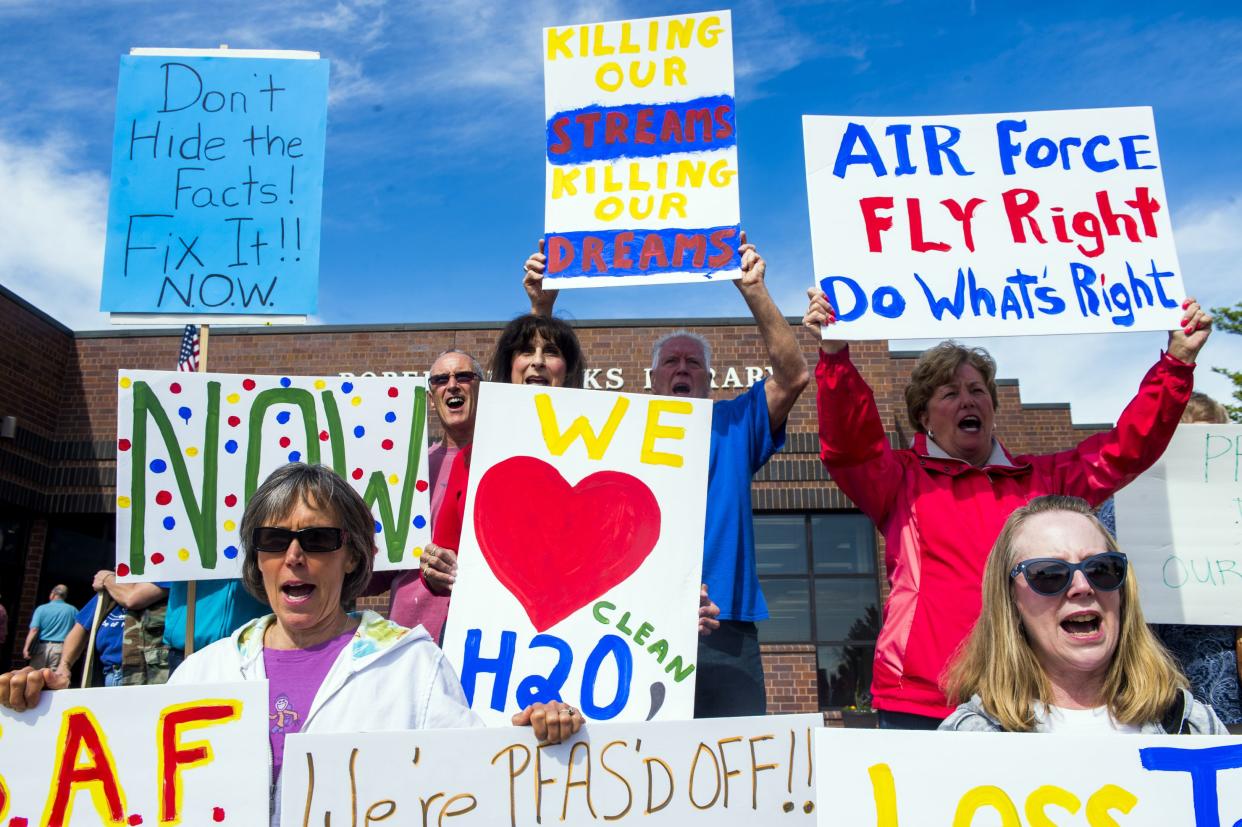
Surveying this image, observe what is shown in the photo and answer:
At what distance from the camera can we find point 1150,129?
11.1ft

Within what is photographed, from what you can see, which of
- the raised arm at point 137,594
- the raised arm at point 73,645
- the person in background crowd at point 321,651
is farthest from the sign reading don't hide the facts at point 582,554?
the raised arm at point 73,645

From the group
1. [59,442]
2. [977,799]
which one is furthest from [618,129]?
[59,442]

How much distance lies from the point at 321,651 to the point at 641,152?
191 cm

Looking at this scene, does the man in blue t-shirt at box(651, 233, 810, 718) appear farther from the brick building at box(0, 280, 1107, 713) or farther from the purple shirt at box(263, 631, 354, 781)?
the brick building at box(0, 280, 1107, 713)

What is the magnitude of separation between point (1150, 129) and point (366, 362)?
10.5 metres

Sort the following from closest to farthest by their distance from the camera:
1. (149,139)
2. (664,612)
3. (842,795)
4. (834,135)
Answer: (842,795)
(664,612)
(834,135)
(149,139)

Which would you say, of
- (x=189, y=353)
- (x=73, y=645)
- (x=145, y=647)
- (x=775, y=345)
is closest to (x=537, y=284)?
(x=775, y=345)

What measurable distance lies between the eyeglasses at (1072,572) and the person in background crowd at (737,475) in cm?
81

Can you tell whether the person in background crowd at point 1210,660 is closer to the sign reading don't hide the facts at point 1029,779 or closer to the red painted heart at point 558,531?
the sign reading don't hide the facts at point 1029,779

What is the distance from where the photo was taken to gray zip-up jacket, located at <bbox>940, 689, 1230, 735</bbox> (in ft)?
6.01

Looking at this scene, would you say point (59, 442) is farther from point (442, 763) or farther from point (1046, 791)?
point (1046, 791)

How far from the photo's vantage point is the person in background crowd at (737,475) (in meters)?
2.70

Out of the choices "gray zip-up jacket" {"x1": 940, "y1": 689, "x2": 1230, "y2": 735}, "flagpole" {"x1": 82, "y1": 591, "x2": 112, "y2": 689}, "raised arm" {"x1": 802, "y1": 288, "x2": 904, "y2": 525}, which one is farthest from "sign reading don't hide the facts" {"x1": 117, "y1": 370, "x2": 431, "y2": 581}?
"gray zip-up jacket" {"x1": 940, "y1": 689, "x2": 1230, "y2": 735}

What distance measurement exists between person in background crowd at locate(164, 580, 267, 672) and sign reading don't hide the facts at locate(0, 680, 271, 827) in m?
1.17
